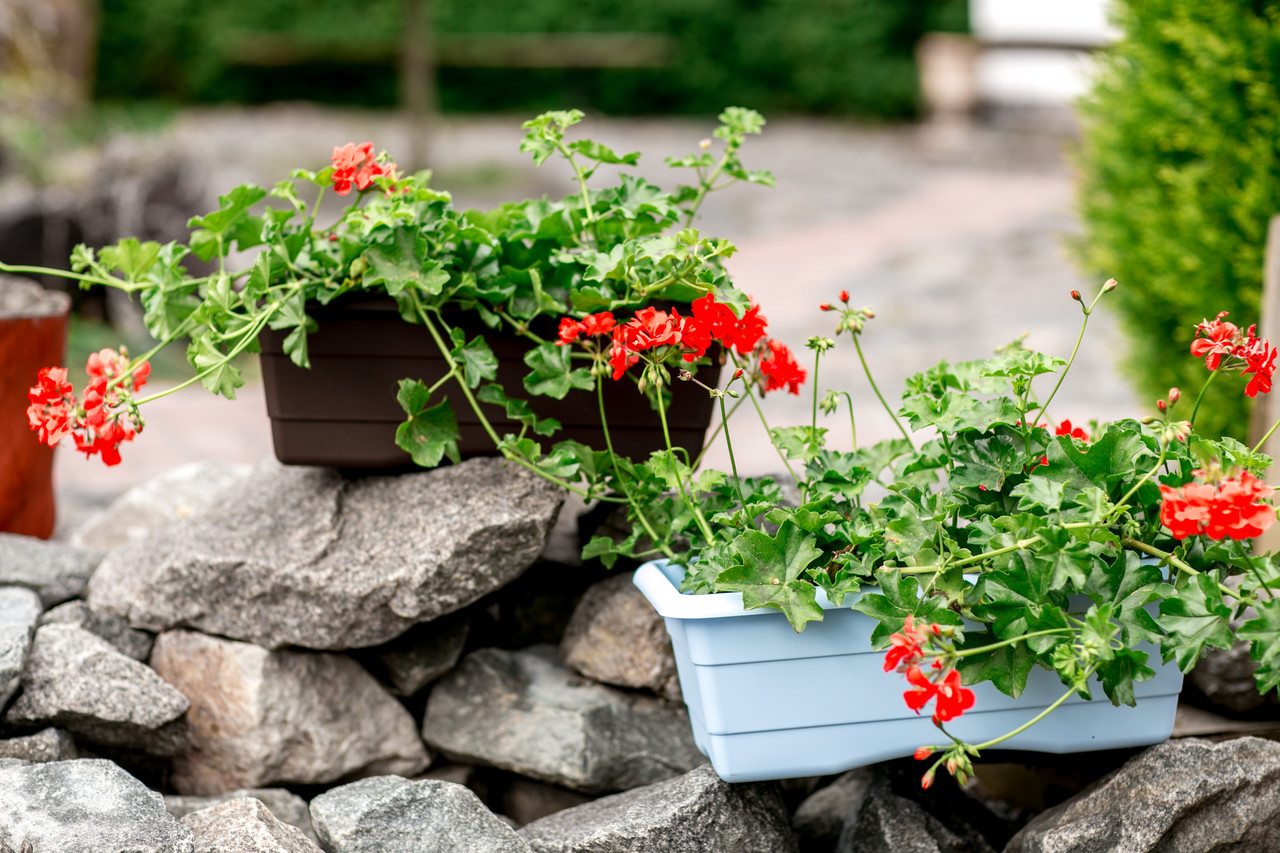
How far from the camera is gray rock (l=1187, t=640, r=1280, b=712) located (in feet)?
5.17

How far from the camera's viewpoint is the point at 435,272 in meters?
1.40

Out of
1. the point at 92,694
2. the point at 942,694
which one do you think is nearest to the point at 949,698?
the point at 942,694

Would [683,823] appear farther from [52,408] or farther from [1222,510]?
[52,408]

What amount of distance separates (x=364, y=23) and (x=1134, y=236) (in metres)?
9.53

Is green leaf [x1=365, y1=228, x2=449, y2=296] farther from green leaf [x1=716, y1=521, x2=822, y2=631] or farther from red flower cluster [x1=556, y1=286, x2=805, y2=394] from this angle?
green leaf [x1=716, y1=521, x2=822, y2=631]

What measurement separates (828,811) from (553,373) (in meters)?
0.79

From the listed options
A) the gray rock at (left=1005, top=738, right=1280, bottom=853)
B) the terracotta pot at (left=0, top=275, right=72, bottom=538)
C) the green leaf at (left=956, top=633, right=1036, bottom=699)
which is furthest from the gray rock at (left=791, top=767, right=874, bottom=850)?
the terracotta pot at (left=0, top=275, right=72, bottom=538)

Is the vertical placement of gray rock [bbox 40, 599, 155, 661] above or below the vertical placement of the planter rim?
below

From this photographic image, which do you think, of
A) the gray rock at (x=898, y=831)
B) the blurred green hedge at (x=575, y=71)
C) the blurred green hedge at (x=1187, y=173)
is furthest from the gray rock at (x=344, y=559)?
the blurred green hedge at (x=575, y=71)

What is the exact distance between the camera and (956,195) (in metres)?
8.43

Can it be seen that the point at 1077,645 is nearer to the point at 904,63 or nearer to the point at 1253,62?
the point at 1253,62

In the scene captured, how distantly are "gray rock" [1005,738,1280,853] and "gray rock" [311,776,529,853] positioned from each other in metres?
0.66

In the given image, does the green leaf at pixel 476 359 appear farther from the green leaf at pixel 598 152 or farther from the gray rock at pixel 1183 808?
the gray rock at pixel 1183 808

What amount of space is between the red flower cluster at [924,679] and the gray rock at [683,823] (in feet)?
1.28
